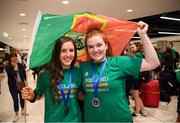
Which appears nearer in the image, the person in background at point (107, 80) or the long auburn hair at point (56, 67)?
the person in background at point (107, 80)

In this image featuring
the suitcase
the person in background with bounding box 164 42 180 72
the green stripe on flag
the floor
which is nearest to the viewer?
the green stripe on flag

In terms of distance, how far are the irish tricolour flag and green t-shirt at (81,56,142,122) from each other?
40 cm

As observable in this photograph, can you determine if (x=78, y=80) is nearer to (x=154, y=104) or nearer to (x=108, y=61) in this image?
(x=108, y=61)

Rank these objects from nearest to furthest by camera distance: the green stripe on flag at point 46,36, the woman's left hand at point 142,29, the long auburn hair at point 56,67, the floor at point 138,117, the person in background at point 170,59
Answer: the woman's left hand at point 142,29 < the long auburn hair at point 56,67 < the green stripe on flag at point 46,36 < the floor at point 138,117 < the person in background at point 170,59

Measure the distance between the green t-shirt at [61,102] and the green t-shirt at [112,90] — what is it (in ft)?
0.28

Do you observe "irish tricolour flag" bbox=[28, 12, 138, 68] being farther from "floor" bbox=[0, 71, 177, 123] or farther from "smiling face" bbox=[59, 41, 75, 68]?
"floor" bbox=[0, 71, 177, 123]

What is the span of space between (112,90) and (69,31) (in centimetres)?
66

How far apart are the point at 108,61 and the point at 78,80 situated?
0.87ft

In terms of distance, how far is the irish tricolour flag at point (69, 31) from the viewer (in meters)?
1.68

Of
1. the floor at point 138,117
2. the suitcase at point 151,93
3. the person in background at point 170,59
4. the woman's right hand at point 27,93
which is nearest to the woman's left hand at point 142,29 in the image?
the woman's right hand at point 27,93

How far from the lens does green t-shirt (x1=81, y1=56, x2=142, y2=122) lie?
145cm

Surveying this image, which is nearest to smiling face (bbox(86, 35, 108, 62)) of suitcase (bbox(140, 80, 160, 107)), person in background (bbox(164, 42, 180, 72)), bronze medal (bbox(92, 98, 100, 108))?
bronze medal (bbox(92, 98, 100, 108))

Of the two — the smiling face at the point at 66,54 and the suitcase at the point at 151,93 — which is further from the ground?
the smiling face at the point at 66,54

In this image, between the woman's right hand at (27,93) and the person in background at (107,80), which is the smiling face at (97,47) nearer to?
the person in background at (107,80)
